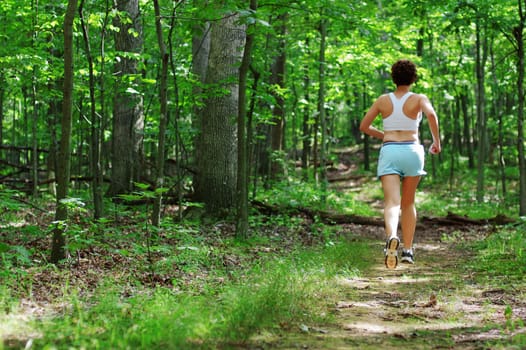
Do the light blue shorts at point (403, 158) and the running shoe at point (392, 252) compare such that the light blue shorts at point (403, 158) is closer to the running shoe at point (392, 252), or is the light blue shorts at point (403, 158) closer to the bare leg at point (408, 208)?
the bare leg at point (408, 208)

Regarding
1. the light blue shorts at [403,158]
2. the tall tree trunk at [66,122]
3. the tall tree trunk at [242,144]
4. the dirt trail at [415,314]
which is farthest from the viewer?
the tall tree trunk at [242,144]

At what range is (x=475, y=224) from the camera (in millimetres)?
11703

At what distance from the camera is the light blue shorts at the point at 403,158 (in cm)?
564

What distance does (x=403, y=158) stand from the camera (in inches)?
222

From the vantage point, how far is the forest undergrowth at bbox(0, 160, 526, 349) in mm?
3352

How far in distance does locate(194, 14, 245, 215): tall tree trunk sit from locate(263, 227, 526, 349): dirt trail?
12.3ft

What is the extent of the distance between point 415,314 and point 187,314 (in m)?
2.08

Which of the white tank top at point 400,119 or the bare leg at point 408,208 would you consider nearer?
the white tank top at point 400,119

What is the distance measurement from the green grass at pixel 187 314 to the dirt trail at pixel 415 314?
0.91 ft

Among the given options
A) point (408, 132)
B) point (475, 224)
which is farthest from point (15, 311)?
point (475, 224)

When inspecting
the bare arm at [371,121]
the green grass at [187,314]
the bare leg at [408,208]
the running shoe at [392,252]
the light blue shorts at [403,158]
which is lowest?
the green grass at [187,314]

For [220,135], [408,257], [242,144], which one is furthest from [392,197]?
[220,135]

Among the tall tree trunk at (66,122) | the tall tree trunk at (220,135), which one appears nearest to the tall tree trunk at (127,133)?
the tall tree trunk at (220,135)

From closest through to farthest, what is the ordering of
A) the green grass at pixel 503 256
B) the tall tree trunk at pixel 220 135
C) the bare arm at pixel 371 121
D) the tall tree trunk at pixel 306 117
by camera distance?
the bare arm at pixel 371 121 < the green grass at pixel 503 256 < the tall tree trunk at pixel 220 135 < the tall tree trunk at pixel 306 117
